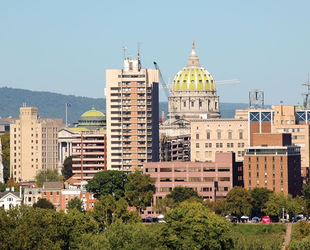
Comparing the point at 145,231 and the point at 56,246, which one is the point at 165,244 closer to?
the point at 145,231

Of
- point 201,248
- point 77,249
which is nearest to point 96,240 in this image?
point 77,249

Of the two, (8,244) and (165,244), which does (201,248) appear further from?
(8,244)

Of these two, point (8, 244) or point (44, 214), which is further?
point (44, 214)

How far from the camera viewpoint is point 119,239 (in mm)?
195500

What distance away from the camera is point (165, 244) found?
200 meters

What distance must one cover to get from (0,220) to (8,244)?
783cm

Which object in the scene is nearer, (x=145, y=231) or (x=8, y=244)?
(x=8, y=244)

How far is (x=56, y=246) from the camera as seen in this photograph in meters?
188

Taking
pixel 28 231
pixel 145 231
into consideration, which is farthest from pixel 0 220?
pixel 145 231

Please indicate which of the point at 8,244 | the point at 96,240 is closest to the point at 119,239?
the point at 96,240

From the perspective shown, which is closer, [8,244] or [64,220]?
[8,244]

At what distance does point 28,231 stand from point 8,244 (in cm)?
376

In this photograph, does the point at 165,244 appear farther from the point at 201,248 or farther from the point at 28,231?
the point at 28,231

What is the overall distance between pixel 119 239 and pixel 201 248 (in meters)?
11.0
